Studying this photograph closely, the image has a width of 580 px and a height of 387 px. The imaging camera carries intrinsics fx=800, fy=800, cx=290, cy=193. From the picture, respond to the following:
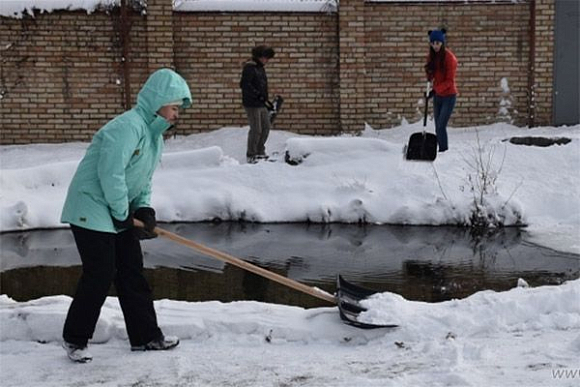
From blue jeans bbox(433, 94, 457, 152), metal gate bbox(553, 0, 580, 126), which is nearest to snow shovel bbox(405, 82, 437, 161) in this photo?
blue jeans bbox(433, 94, 457, 152)

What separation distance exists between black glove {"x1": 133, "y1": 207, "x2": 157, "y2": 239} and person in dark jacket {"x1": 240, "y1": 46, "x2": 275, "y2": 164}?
19.3ft

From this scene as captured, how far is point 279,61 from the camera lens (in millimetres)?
12055

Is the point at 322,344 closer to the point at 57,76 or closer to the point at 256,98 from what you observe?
the point at 256,98

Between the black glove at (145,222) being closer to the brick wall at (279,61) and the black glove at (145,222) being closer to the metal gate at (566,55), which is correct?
the brick wall at (279,61)

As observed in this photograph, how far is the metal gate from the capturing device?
1202 cm

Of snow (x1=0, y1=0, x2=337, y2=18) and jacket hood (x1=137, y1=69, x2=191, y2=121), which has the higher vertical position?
snow (x1=0, y1=0, x2=337, y2=18)

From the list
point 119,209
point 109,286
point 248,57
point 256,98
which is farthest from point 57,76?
point 119,209

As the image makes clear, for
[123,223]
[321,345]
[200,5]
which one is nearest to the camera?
[123,223]

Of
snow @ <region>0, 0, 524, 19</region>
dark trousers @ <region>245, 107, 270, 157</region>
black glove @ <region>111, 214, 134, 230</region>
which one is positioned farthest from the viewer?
snow @ <region>0, 0, 524, 19</region>

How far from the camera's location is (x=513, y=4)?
12.1 metres

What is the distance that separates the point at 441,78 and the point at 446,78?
0.06 m

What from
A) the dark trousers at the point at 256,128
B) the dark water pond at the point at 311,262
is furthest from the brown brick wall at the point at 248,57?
the dark water pond at the point at 311,262

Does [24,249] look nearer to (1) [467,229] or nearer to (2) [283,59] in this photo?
(1) [467,229]

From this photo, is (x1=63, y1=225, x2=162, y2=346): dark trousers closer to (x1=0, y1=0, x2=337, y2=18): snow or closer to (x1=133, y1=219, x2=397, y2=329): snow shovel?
(x1=133, y1=219, x2=397, y2=329): snow shovel
